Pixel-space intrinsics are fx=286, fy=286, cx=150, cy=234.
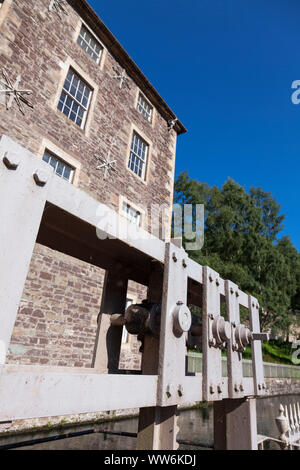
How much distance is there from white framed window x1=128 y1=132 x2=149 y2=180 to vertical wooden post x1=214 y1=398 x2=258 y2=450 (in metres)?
10.2

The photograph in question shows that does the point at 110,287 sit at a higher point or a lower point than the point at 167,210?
lower

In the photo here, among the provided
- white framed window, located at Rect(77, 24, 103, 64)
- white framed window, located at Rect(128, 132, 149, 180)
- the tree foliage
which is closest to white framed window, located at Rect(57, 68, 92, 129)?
white framed window, located at Rect(77, 24, 103, 64)

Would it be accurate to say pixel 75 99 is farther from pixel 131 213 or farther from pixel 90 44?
pixel 131 213

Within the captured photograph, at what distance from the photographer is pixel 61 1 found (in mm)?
10062

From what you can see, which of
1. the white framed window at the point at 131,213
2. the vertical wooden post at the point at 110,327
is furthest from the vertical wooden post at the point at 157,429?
the white framed window at the point at 131,213

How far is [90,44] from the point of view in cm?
1110

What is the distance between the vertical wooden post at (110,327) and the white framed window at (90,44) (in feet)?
37.0

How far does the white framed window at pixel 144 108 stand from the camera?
13120 mm

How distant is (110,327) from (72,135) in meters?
8.40

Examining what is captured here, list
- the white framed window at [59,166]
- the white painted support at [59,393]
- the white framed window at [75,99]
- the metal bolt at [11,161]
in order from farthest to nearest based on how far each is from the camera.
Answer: the white framed window at [75,99], the white framed window at [59,166], the metal bolt at [11,161], the white painted support at [59,393]

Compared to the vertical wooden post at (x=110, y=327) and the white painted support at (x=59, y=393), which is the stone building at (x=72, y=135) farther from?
the white painted support at (x=59, y=393)

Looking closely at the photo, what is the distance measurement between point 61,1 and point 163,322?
1255 cm
